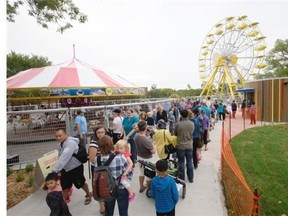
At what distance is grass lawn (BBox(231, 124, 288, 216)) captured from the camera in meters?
4.56

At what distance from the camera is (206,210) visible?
161 inches

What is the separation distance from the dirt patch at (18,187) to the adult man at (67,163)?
1.41 m

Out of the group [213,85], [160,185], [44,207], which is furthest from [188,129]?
[213,85]

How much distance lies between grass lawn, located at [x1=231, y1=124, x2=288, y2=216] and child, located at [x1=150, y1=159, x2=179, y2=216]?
7.70 ft

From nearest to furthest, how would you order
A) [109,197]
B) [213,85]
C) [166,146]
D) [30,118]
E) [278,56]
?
[109,197]
[166,146]
[30,118]
[213,85]
[278,56]

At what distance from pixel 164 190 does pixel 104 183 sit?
2.64 feet

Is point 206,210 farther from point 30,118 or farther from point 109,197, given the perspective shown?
point 30,118

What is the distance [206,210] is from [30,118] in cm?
585

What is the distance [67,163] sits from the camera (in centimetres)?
379

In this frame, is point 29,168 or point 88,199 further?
point 29,168

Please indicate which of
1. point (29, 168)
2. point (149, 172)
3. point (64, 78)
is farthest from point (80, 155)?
point (64, 78)

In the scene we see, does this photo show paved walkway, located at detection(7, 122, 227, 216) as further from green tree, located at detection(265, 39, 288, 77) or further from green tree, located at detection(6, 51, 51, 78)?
green tree, located at detection(265, 39, 288, 77)

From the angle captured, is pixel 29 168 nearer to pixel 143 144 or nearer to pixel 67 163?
pixel 67 163
